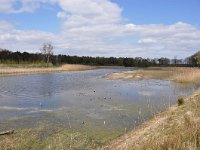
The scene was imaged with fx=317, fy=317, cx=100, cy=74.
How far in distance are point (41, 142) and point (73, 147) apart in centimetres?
105

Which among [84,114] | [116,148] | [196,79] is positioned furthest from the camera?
[196,79]

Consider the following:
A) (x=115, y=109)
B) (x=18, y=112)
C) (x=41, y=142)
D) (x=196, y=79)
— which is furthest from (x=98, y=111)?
(x=196, y=79)

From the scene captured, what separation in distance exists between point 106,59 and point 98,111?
98.8 m

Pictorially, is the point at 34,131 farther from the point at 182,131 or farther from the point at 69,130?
the point at 182,131

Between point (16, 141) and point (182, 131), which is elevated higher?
point (182, 131)

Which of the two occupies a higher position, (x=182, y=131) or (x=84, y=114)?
(x=182, y=131)

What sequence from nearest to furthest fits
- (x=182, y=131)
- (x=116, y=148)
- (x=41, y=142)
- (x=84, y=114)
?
(x=182, y=131) < (x=116, y=148) < (x=41, y=142) < (x=84, y=114)

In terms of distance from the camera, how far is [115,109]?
15.2 meters

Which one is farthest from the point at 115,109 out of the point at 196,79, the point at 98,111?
the point at 196,79

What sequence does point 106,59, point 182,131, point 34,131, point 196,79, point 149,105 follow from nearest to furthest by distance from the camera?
point 182,131, point 34,131, point 149,105, point 196,79, point 106,59

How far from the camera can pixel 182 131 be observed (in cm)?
643

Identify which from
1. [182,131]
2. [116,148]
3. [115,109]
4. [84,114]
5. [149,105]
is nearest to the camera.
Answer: [182,131]

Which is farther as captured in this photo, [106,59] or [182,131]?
[106,59]

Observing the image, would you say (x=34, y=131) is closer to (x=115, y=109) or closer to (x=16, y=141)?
(x=16, y=141)
